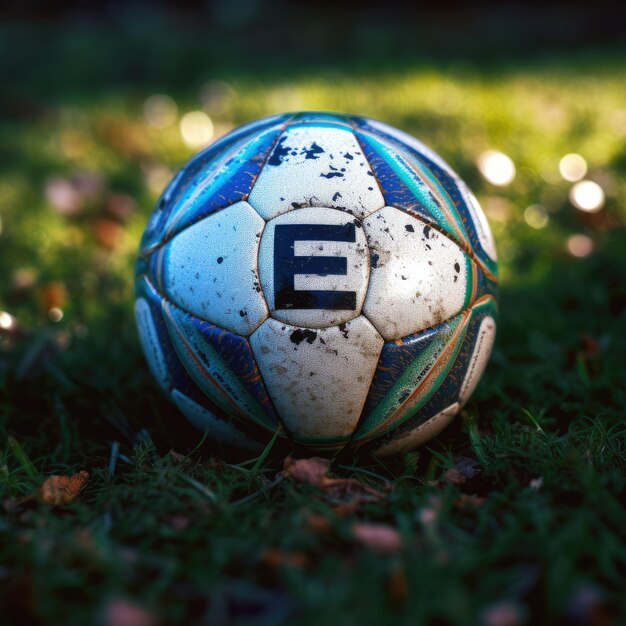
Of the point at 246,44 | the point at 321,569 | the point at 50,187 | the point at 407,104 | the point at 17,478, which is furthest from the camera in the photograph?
the point at 246,44

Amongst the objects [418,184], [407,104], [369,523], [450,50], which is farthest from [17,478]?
[450,50]

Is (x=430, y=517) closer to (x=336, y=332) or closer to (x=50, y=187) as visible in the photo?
(x=336, y=332)

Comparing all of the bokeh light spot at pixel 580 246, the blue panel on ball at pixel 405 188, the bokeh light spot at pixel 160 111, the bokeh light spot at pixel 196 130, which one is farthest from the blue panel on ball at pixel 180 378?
the bokeh light spot at pixel 160 111

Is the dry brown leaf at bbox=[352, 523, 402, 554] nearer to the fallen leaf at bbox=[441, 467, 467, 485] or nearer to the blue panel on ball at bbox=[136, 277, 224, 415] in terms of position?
the fallen leaf at bbox=[441, 467, 467, 485]

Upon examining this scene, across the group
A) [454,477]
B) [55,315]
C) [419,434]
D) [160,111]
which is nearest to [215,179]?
[419,434]

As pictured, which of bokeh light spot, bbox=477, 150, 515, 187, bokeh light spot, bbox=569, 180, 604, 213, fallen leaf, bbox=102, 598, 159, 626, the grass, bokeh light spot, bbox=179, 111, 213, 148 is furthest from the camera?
bokeh light spot, bbox=179, 111, 213, 148

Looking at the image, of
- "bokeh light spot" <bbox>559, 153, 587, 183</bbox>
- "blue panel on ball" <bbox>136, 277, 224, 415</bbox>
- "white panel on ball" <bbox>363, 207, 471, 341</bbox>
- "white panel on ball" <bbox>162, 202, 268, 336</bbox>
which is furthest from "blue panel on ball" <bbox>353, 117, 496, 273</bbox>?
"bokeh light spot" <bbox>559, 153, 587, 183</bbox>

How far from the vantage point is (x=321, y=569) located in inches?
58.5

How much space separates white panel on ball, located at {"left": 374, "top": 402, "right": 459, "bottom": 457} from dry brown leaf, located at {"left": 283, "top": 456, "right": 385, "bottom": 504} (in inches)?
6.8

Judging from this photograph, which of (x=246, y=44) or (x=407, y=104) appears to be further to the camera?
(x=246, y=44)

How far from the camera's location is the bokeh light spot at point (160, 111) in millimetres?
4801

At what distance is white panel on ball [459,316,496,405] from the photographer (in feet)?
6.72

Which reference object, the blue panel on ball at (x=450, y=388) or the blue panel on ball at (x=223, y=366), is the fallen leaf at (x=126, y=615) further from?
the blue panel on ball at (x=450, y=388)

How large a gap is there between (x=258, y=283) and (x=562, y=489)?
894mm
